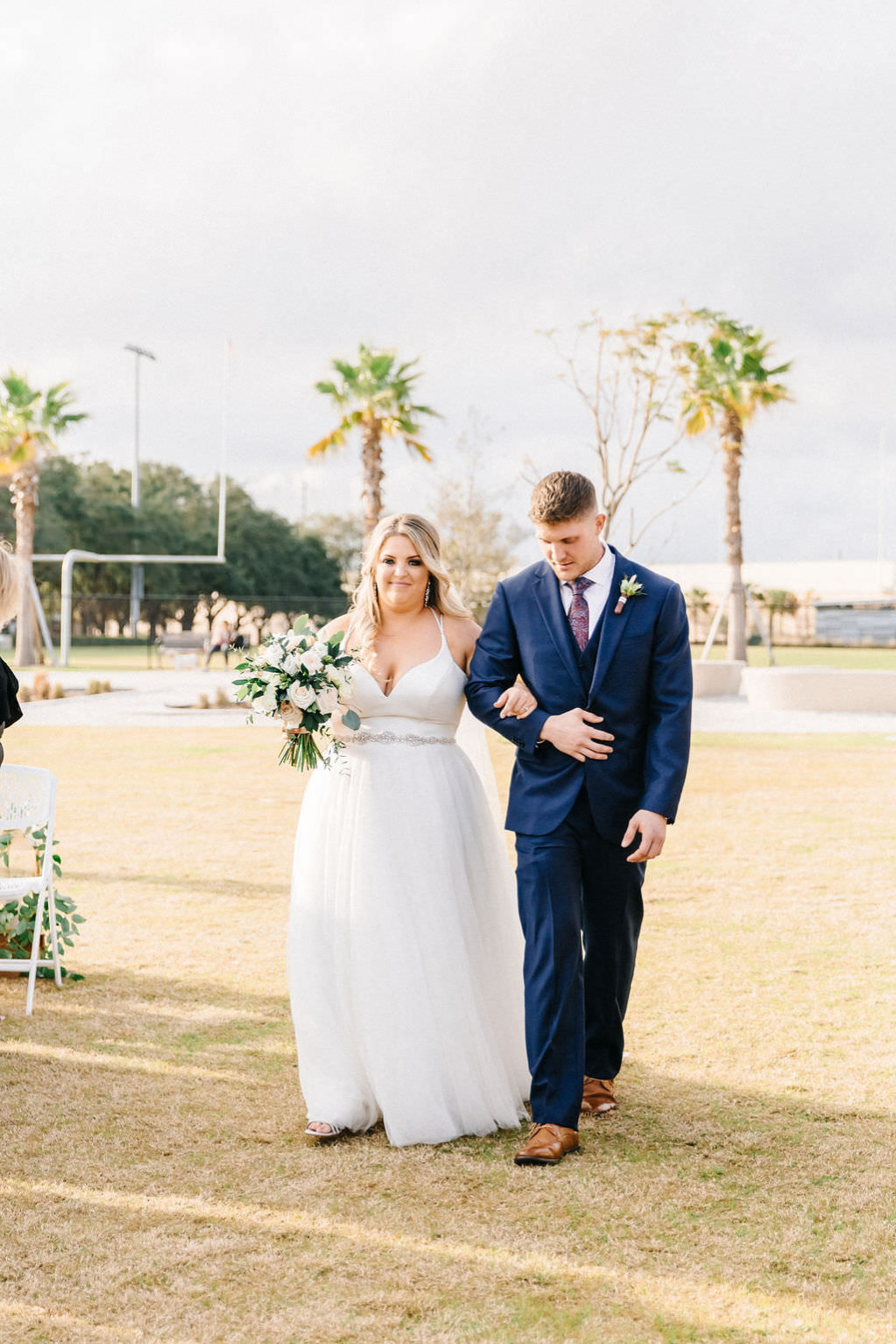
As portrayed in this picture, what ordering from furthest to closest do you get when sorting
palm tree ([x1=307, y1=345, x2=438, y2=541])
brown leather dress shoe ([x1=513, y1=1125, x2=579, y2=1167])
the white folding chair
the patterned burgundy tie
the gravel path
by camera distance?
palm tree ([x1=307, y1=345, x2=438, y2=541]), the gravel path, the white folding chair, the patterned burgundy tie, brown leather dress shoe ([x1=513, y1=1125, x2=579, y2=1167])

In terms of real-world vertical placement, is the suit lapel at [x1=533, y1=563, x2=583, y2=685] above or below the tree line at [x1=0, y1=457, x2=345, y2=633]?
below

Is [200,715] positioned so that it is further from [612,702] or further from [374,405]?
[612,702]

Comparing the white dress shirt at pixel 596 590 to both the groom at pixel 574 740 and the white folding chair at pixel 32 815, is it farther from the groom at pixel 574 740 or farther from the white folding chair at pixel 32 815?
the white folding chair at pixel 32 815

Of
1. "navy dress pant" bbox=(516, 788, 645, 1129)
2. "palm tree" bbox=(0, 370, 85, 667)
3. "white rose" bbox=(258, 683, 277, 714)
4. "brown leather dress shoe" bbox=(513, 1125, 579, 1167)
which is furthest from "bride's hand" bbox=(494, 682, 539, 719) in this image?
"palm tree" bbox=(0, 370, 85, 667)

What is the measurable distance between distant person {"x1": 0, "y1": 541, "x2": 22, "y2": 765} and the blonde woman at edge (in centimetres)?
112

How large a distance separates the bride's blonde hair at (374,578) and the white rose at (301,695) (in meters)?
0.35

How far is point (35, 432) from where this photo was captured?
38.5 metres

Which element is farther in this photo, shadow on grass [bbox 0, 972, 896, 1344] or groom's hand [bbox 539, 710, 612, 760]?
groom's hand [bbox 539, 710, 612, 760]

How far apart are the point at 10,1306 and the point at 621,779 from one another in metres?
2.24

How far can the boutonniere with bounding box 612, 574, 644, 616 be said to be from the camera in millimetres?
4211

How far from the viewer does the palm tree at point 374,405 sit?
32062mm

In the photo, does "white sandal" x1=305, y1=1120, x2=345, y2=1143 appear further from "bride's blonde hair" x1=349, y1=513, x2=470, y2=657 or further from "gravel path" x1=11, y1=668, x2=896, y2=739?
"gravel path" x1=11, y1=668, x2=896, y2=739

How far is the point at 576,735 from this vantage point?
4121 millimetres

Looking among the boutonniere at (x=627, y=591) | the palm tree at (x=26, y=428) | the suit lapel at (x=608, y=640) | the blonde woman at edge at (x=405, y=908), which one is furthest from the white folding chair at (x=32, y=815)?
the palm tree at (x=26, y=428)
